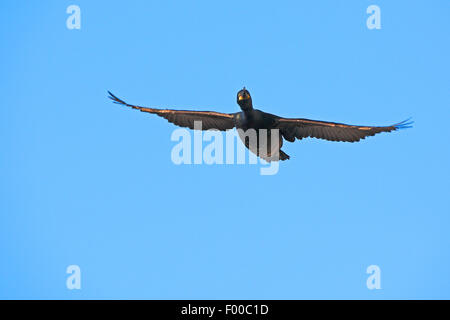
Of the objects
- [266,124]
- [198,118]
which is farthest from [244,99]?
[198,118]

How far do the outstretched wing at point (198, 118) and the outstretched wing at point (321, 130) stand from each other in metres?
1.63

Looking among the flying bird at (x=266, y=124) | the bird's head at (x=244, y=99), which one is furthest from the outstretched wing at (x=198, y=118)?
the bird's head at (x=244, y=99)

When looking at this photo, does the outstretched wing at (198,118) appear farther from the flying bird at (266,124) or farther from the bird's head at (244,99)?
the bird's head at (244,99)

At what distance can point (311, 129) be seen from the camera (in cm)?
2712

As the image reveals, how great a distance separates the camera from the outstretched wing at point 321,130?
86.9 ft

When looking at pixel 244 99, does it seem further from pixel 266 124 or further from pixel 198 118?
pixel 198 118

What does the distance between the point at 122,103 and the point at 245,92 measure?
3.61 m

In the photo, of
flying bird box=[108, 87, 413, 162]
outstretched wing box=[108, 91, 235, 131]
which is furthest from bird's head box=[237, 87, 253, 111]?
outstretched wing box=[108, 91, 235, 131]

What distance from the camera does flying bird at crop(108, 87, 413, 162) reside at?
86.7 ft

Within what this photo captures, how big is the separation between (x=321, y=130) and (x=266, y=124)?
1.71 metres

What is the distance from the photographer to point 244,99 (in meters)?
26.0
